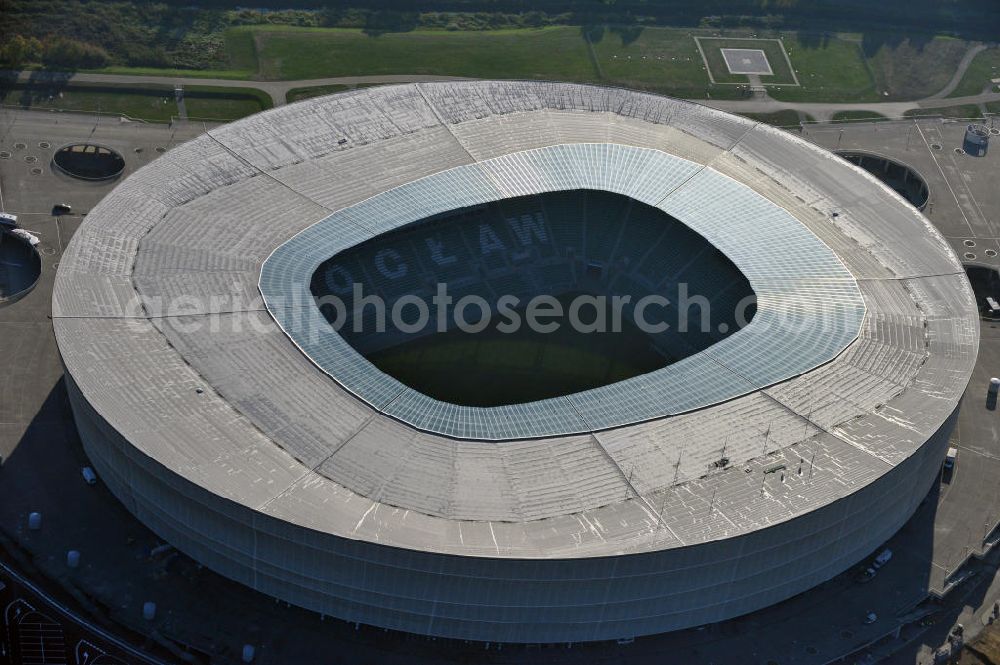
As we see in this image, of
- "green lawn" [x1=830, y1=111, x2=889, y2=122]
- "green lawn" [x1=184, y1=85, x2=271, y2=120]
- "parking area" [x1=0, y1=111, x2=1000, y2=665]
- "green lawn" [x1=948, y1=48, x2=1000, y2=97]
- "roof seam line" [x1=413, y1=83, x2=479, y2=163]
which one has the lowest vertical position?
"parking area" [x1=0, y1=111, x2=1000, y2=665]

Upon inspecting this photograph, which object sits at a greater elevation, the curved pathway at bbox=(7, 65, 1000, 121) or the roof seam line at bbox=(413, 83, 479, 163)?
the curved pathway at bbox=(7, 65, 1000, 121)

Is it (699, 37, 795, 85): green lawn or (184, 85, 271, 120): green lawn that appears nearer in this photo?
(184, 85, 271, 120): green lawn

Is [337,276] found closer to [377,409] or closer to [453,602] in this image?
[377,409]

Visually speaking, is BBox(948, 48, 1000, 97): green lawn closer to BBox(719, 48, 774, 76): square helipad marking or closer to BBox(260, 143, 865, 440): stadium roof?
BBox(719, 48, 774, 76): square helipad marking

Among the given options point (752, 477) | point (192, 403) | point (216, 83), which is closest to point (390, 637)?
point (192, 403)

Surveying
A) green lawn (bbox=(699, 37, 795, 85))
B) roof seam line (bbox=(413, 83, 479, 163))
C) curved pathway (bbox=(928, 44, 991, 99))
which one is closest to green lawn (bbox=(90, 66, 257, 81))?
roof seam line (bbox=(413, 83, 479, 163))

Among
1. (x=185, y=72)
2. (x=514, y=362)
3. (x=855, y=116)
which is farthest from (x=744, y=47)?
(x=514, y=362)
